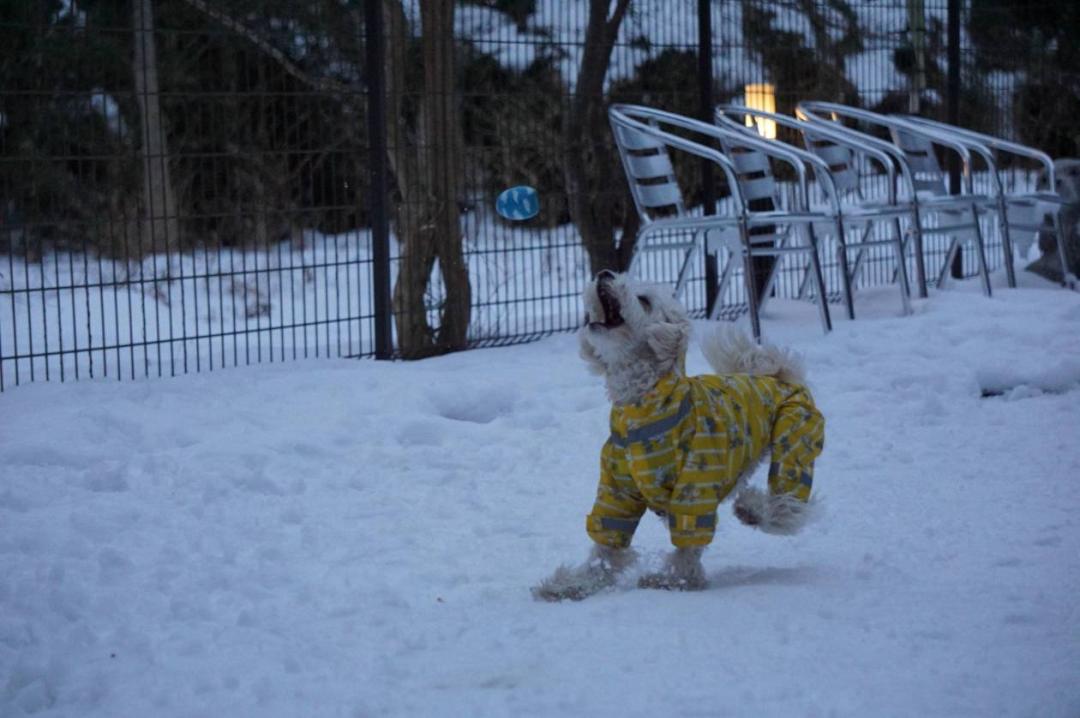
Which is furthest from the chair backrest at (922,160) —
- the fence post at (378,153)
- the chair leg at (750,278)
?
the fence post at (378,153)

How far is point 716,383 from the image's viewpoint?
174 inches

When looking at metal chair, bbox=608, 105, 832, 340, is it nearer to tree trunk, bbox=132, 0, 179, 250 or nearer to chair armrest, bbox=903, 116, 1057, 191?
chair armrest, bbox=903, 116, 1057, 191

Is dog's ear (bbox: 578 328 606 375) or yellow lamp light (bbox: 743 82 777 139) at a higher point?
yellow lamp light (bbox: 743 82 777 139)

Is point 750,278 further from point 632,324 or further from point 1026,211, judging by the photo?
point 632,324

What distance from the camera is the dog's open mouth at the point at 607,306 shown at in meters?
4.08

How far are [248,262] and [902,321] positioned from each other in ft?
12.6

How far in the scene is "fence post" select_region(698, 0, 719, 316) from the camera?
9414mm

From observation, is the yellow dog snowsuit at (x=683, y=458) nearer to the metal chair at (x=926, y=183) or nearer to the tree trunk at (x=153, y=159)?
the tree trunk at (x=153, y=159)

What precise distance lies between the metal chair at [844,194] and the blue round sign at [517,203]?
1451 mm

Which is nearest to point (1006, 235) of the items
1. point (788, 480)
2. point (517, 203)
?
point (517, 203)

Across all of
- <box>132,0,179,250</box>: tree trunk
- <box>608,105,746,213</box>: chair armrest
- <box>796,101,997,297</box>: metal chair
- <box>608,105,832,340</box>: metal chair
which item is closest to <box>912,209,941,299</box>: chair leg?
<box>796,101,997,297</box>: metal chair

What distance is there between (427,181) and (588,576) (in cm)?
443

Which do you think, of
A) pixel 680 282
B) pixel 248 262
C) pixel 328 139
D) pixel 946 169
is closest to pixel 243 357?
pixel 248 262

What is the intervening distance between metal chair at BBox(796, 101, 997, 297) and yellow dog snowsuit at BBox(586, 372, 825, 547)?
494 cm
